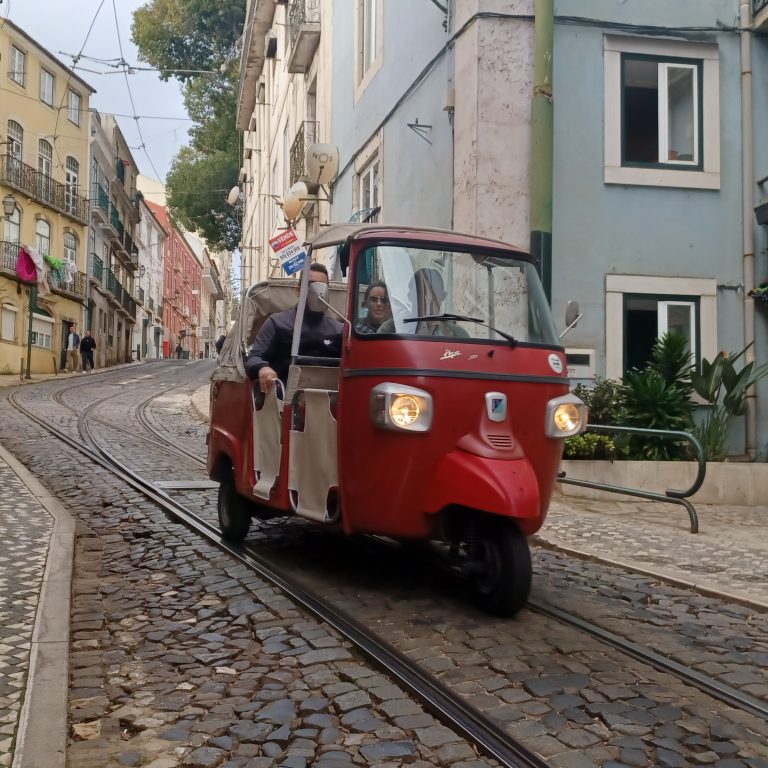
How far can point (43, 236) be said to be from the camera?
4056 cm

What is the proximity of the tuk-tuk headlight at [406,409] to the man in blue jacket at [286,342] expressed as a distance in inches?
47.0

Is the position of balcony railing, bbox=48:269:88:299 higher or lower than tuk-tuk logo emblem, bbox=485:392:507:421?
higher

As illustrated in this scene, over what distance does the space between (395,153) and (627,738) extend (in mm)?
12619

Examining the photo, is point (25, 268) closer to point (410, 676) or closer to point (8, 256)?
point (8, 256)

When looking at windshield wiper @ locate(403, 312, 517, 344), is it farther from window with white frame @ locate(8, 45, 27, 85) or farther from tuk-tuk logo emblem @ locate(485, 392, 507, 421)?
window with white frame @ locate(8, 45, 27, 85)

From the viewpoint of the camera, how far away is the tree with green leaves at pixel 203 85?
43656 mm

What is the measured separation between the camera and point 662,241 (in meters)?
11.2

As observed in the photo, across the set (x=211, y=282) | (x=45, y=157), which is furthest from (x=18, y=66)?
(x=211, y=282)

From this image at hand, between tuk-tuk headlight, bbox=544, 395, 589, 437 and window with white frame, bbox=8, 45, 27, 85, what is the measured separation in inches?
1550

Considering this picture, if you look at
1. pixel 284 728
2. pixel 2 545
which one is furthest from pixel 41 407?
pixel 284 728

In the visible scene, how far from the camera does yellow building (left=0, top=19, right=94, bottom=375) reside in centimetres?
3759

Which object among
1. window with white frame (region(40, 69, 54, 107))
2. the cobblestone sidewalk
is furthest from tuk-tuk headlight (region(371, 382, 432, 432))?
window with white frame (region(40, 69, 54, 107))

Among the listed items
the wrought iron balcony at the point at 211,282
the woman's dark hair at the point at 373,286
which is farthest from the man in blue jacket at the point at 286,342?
the wrought iron balcony at the point at 211,282

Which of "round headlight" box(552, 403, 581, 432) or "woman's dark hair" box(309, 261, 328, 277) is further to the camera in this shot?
"woman's dark hair" box(309, 261, 328, 277)
